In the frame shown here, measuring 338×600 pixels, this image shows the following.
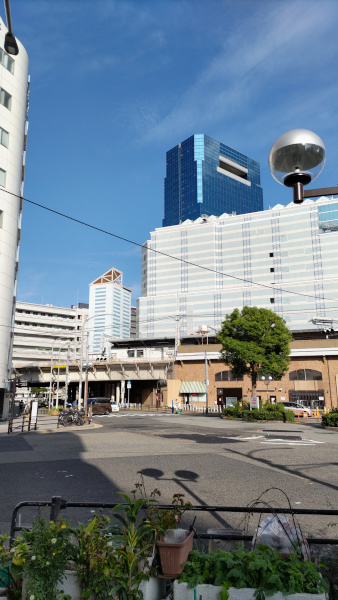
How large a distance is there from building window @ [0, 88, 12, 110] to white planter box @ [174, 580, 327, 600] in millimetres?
44499

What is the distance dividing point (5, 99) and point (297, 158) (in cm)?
4226

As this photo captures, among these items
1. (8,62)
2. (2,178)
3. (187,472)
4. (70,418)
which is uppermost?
(8,62)

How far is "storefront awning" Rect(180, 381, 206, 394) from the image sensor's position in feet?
217

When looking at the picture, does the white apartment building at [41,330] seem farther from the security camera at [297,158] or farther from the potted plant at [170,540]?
the potted plant at [170,540]

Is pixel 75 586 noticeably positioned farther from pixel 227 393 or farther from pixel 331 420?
pixel 227 393

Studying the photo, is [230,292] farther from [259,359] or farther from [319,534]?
[319,534]

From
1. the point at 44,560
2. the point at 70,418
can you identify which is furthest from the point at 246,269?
the point at 44,560

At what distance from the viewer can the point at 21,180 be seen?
Answer: 44.3m

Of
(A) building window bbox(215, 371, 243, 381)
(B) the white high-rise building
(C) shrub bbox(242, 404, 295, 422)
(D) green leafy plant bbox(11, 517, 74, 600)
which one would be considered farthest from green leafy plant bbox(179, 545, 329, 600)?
(A) building window bbox(215, 371, 243, 381)

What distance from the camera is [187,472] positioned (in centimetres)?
1197

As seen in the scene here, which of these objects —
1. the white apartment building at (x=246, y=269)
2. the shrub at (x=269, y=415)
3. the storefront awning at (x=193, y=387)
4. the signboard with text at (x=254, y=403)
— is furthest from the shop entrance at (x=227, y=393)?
the white apartment building at (x=246, y=269)

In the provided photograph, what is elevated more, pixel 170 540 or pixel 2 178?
pixel 2 178

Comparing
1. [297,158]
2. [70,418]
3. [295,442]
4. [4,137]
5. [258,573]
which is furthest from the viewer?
[4,137]

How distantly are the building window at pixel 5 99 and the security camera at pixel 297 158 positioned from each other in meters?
41.4
